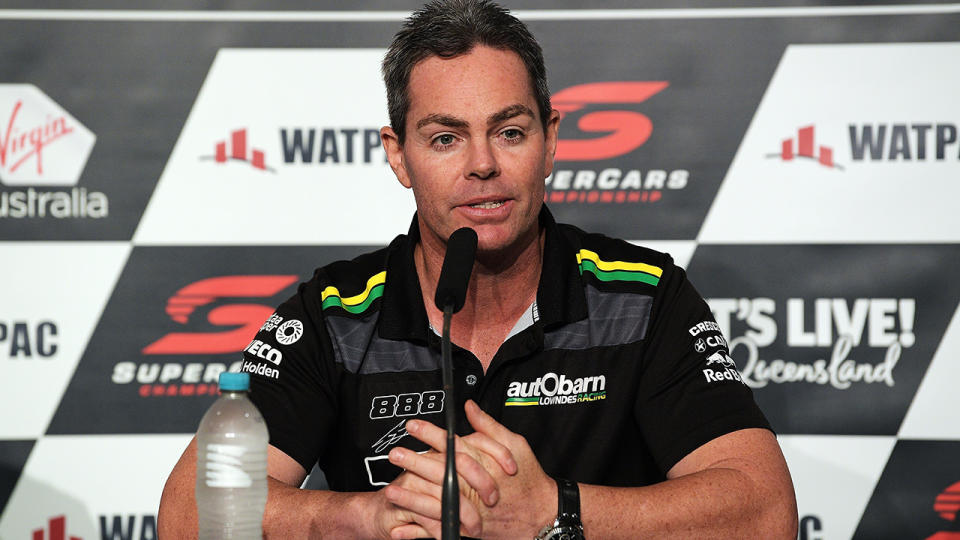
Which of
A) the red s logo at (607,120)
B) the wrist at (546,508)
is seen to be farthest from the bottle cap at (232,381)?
the red s logo at (607,120)

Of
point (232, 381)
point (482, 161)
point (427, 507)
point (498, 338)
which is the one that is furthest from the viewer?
point (498, 338)

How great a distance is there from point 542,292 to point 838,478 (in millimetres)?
1095

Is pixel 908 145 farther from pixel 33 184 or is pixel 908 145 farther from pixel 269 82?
pixel 33 184

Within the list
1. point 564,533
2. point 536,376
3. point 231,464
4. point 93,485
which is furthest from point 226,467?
point 93,485

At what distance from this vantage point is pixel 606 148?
7.90 ft

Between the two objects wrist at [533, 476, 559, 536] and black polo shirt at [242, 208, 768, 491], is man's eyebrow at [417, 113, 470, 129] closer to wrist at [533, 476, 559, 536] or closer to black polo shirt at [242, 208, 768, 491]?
black polo shirt at [242, 208, 768, 491]

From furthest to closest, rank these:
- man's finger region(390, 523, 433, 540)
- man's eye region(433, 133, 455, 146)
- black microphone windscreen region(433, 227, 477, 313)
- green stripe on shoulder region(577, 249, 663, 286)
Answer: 1. green stripe on shoulder region(577, 249, 663, 286)
2. man's eye region(433, 133, 455, 146)
3. man's finger region(390, 523, 433, 540)
4. black microphone windscreen region(433, 227, 477, 313)

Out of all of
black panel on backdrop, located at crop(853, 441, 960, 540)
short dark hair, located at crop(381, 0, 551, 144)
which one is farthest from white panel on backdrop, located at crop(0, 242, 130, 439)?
black panel on backdrop, located at crop(853, 441, 960, 540)

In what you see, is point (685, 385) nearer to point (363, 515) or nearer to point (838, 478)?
point (363, 515)

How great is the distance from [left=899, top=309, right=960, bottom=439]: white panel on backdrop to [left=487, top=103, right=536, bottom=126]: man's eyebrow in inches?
53.3

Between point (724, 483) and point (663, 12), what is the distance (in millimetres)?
1398

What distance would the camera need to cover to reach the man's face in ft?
5.29

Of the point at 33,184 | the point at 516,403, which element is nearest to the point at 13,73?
the point at 33,184

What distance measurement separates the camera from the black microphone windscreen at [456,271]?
3.78 feet
